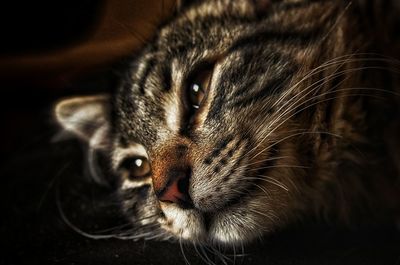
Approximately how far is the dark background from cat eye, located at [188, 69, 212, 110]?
18 centimetres

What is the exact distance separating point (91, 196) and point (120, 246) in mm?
187

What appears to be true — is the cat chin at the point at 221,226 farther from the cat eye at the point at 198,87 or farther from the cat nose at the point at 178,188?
the cat eye at the point at 198,87

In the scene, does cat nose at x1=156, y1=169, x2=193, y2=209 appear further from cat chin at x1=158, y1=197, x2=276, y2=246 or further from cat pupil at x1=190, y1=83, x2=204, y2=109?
cat pupil at x1=190, y1=83, x2=204, y2=109

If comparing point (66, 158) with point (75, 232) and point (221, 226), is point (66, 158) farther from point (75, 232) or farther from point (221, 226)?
point (221, 226)

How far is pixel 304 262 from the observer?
808 mm

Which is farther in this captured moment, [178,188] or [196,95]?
[196,95]

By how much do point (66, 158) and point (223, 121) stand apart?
466 millimetres

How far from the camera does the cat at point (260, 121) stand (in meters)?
0.88

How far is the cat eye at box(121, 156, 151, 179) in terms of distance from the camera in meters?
1.05

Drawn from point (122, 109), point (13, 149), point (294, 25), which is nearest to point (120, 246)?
point (122, 109)

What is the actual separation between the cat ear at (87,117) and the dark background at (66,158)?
0.8 inches

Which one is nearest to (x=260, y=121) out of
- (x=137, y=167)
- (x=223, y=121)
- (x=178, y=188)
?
(x=223, y=121)

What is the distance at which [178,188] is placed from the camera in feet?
2.81

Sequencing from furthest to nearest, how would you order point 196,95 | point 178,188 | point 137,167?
point 137,167 → point 196,95 → point 178,188
